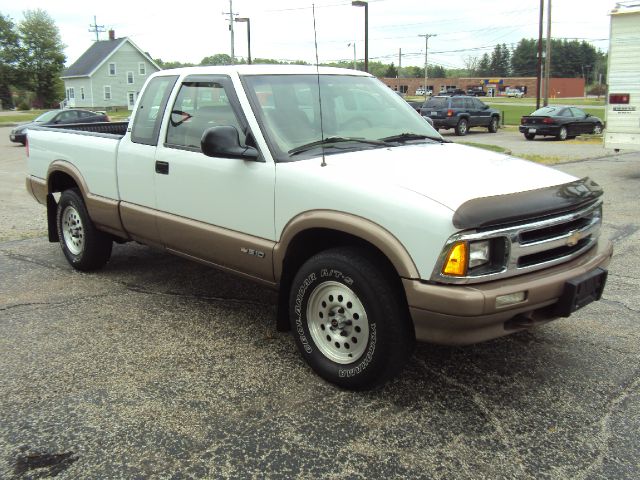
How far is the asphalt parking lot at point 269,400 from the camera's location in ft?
9.62

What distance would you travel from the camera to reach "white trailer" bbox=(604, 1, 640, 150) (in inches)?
440

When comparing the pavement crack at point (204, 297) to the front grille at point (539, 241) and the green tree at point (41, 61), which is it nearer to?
the front grille at point (539, 241)

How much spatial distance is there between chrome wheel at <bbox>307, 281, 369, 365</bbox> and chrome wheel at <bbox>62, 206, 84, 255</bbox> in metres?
3.24

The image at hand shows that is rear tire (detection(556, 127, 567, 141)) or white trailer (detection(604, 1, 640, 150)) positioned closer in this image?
white trailer (detection(604, 1, 640, 150))

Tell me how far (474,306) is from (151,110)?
3.26 meters

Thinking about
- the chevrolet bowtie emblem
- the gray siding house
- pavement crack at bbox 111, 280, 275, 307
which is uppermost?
the gray siding house

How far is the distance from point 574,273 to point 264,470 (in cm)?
196

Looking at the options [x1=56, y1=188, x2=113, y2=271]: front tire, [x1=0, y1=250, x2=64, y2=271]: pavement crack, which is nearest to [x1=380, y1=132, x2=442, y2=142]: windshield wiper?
[x1=56, y1=188, x2=113, y2=271]: front tire

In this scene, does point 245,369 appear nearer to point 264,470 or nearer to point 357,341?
point 357,341

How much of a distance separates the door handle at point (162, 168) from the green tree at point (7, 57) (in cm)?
8656

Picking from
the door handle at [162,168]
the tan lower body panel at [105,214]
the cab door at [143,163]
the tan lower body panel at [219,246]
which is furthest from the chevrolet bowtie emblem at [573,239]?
the tan lower body panel at [105,214]

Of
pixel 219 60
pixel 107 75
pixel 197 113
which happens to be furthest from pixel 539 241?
pixel 107 75

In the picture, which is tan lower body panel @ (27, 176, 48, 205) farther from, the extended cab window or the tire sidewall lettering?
the tire sidewall lettering

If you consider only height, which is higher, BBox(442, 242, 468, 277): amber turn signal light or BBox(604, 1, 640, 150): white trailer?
BBox(604, 1, 640, 150): white trailer
